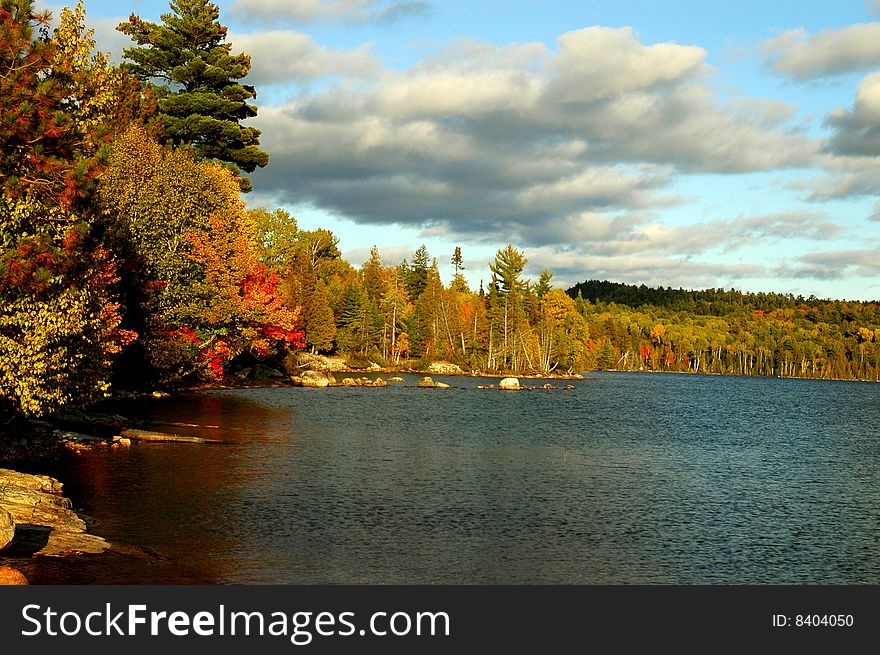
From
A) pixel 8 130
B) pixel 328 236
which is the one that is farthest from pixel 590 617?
pixel 328 236

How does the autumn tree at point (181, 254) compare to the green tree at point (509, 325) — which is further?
the green tree at point (509, 325)

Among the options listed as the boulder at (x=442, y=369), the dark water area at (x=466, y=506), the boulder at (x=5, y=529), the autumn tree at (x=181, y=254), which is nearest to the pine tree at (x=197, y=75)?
the autumn tree at (x=181, y=254)

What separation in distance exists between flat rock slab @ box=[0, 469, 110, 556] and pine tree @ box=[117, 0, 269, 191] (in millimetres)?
48479

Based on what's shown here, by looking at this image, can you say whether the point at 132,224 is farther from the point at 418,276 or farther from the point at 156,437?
the point at 418,276

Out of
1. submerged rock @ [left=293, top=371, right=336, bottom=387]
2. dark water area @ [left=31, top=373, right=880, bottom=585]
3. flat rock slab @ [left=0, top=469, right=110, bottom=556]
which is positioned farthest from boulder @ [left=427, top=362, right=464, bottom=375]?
flat rock slab @ [left=0, top=469, right=110, bottom=556]

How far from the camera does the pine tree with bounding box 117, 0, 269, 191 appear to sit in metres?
67.1

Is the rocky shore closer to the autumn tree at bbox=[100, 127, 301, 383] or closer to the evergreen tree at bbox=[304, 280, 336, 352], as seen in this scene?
the autumn tree at bbox=[100, 127, 301, 383]

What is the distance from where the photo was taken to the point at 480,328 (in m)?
167

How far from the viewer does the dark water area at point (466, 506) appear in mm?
20062

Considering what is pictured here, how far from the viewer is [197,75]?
68.2m

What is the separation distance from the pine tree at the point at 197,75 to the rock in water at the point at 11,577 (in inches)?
2228

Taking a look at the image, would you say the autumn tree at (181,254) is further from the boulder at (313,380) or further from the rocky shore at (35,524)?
the boulder at (313,380)

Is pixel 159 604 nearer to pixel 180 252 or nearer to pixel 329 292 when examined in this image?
pixel 180 252

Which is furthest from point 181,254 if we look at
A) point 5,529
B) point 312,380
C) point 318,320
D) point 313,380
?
point 318,320
